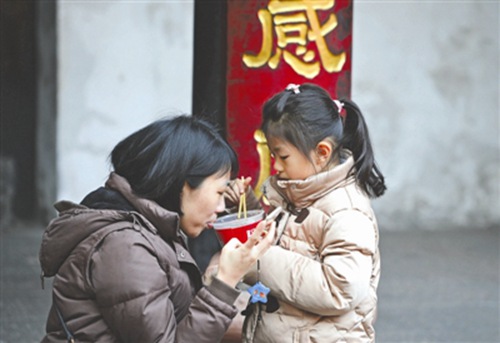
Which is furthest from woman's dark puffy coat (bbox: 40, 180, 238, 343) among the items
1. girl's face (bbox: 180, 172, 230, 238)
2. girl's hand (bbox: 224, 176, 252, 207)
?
girl's hand (bbox: 224, 176, 252, 207)

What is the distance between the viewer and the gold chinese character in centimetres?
459

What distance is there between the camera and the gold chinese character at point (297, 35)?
459cm

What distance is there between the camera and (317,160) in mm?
3066

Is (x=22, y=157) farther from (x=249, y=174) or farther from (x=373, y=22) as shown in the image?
(x=249, y=174)

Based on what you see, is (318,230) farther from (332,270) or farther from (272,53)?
(272,53)

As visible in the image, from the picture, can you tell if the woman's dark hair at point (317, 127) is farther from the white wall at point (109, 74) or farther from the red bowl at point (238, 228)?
the white wall at point (109, 74)

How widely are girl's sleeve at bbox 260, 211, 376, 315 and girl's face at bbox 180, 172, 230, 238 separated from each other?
30 cm

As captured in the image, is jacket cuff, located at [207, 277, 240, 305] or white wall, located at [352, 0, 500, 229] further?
white wall, located at [352, 0, 500, 229]

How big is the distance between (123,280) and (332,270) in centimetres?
74

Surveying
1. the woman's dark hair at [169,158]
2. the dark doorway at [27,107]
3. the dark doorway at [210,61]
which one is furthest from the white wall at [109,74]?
the woman's dark hair at [169,158]

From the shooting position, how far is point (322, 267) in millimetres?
2910

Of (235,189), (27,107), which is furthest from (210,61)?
(27,107)

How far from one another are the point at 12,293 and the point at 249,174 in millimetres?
2924

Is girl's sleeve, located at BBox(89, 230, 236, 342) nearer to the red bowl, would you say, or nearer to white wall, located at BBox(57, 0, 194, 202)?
the red bowl
